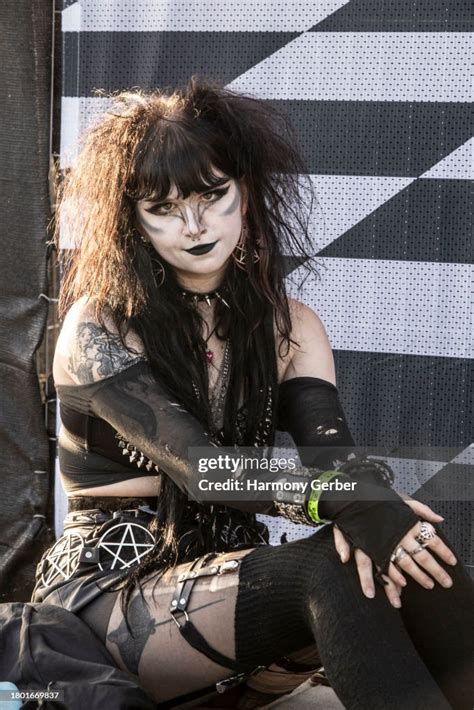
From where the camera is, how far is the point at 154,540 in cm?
214

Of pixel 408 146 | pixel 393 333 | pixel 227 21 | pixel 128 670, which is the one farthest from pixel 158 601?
pixel 227 21

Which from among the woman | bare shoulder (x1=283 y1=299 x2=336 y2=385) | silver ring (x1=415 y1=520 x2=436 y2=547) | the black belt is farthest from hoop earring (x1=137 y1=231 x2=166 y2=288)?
silver ring (x1=415 y1=520 x2=436 y2=547)

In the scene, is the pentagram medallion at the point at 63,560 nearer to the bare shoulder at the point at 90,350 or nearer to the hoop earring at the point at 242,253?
the bare shoulder at the point at 90,350

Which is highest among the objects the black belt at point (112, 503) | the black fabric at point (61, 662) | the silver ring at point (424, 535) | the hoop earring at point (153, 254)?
the hoop earring at point (153, 254)

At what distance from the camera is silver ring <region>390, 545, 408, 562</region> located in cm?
179

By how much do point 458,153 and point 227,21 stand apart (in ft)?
2.31

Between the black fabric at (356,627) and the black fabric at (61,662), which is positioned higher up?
the black fabric at (356,627)

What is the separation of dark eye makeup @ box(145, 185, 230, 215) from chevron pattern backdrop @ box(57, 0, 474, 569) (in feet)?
2.37

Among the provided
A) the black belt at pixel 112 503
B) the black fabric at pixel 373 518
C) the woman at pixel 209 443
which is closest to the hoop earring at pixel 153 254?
the woman at pixel 209 443

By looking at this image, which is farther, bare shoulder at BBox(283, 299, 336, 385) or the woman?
bare shoulder at BBox(283, 299, 336, 385)

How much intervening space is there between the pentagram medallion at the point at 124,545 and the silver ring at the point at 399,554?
21.5 inches

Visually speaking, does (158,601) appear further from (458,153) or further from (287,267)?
(458,153)

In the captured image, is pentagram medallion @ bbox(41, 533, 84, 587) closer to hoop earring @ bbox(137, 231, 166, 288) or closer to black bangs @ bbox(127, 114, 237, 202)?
hoop earring @ bbox(137, 231, 166, 288)

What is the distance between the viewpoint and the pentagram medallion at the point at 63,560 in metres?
2.14
